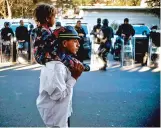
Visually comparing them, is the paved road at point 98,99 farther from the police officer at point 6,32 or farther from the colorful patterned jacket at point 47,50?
the colorful patterned jacket at point 47,50

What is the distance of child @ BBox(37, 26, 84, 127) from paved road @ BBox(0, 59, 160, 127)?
213cm

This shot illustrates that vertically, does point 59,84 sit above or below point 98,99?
above

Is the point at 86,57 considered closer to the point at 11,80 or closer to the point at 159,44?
the point at 159,44

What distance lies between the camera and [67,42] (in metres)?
2.32

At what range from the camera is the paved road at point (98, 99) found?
4621 millimetres

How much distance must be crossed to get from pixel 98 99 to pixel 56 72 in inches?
148

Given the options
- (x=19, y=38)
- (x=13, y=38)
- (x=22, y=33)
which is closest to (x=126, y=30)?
(x=22, y=33)

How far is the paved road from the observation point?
4.62 m

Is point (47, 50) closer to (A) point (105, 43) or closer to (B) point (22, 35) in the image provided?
(A) point (105, 43)

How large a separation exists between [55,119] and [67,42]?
19.8 inches

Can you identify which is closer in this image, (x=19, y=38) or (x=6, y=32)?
(x=6, y=32)

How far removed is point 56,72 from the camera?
85.5 inches

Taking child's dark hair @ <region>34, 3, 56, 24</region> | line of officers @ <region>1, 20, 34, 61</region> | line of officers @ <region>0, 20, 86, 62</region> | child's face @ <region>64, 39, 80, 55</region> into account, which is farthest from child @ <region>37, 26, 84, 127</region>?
line of officers @ <region>1, 20, 34, 61</region>

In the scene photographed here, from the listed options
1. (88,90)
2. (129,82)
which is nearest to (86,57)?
(129,82)
